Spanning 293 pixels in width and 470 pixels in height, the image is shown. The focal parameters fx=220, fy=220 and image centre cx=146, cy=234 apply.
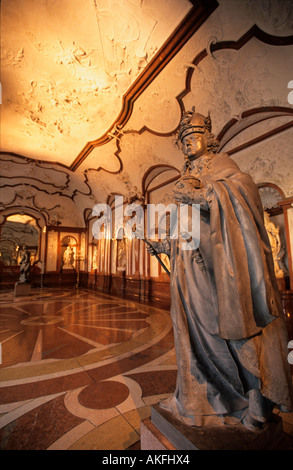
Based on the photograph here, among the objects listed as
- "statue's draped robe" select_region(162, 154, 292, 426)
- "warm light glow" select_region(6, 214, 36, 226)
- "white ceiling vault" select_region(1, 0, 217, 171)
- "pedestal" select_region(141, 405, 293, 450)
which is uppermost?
"white ceiling vault" select_region(1, 0, 217, 171)

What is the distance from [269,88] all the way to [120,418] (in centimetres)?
556

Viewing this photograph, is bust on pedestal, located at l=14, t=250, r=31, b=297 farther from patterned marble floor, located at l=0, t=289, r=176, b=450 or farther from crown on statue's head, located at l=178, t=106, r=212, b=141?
crown on statue's head, located at l=178, t=106, r=212, b=141

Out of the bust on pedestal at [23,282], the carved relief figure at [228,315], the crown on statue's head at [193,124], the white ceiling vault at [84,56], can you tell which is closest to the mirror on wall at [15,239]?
the bust on pedestal at [23,282]

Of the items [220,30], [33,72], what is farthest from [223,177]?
[33,72]

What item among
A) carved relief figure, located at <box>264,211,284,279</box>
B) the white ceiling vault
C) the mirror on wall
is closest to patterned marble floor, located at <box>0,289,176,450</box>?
carved relief figure, located at <box>264,211,284,279</box>

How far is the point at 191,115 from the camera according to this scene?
1.48 meters

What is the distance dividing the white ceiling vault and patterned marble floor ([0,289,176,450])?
5.57m

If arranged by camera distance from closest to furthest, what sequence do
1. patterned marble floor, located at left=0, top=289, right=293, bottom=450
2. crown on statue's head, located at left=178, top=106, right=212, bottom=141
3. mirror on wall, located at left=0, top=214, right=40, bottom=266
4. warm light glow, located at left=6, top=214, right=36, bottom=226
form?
1. crown on statue's head, located at left=178, top=106, right=212, bottom=141
2. patterned marble floor, located at left=0, top=289, right=293, bottom=450
3. warm light glow, located at left=6, top=214, right=36, bottom=226
4. mirror on wall, located at left=0, top=214, right=40, bottom=266

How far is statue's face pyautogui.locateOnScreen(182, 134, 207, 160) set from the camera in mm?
1438

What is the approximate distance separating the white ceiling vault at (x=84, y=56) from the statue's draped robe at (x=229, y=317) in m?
4.34

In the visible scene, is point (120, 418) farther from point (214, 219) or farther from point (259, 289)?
point (214, 219)

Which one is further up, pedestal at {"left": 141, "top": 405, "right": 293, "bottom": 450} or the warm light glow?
the warm light glow

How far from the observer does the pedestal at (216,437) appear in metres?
0.99

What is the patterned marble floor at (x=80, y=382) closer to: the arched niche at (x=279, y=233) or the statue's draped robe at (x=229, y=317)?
the statue's draped robe at (x=229, y=317)
